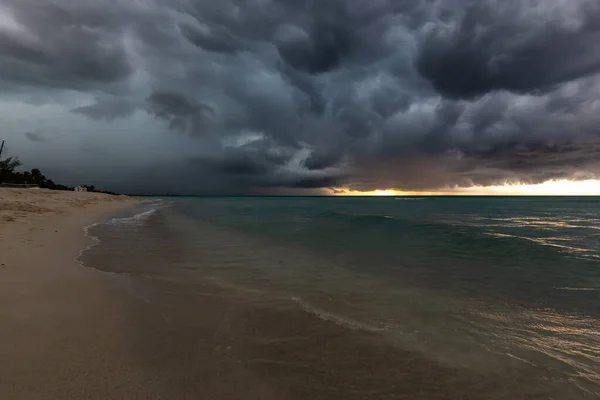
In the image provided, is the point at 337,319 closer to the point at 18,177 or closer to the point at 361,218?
the point at 361,218

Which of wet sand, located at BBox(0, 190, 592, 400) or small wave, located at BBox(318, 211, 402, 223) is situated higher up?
small wave, located at BBox(318, 211, 402, 223)

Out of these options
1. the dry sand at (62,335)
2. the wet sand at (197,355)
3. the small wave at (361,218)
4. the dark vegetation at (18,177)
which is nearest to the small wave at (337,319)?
the wet sand at (197,355)

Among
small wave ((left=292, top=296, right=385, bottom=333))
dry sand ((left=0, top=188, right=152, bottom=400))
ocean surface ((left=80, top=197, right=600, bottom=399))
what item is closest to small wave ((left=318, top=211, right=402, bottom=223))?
ocean surface ((left=80, top=197, right=600, bottom=399))

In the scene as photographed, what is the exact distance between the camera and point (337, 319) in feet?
22.5

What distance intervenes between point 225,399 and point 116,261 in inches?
397

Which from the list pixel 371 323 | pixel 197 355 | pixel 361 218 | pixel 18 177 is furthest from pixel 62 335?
pixel 18 177

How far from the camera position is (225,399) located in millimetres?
3848

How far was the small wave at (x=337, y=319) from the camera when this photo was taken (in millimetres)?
6386

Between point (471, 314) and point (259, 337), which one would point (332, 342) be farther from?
point (471, 314)

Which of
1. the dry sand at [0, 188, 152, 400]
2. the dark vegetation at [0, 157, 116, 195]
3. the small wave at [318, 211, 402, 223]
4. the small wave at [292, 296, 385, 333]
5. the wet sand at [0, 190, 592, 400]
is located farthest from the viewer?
the dark vegetation at [0, 157, 116, 195]

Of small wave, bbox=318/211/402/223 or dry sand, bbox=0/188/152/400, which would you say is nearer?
dry sand, bbox=0/188/152/400

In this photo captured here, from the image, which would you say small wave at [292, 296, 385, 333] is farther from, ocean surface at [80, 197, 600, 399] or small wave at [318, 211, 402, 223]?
small wave at [318, 211, 402, 223]

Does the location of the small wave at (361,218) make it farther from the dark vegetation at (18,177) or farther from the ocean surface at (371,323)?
the dark vegetation at (18,177)

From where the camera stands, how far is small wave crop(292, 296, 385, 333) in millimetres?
6386
